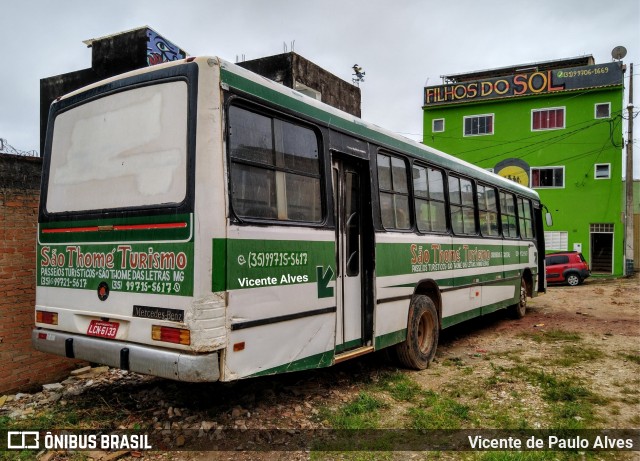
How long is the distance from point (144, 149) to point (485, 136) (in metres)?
30.3

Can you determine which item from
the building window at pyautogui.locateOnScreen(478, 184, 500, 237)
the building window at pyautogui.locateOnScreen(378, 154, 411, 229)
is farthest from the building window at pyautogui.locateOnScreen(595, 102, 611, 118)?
the building window at pyautogui.locateOnScreen(378, 154, 411, 229)

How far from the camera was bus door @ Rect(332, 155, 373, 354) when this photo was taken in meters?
5.32

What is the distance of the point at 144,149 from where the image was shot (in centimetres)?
430

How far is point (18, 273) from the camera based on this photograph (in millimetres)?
5762

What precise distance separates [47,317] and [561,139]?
99.1 feet

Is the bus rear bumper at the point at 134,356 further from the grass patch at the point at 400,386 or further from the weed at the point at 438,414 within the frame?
the grass patch at the point at 400,386

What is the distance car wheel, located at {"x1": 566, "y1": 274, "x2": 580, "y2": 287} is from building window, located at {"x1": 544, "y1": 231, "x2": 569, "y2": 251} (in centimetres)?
670

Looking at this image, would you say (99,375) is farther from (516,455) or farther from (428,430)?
(516,455)

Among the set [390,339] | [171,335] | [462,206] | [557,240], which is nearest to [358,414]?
[390,339]

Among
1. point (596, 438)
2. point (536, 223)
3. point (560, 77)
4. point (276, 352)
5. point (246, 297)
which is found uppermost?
point (560, 77)

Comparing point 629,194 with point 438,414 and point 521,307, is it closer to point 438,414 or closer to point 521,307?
point 521,307

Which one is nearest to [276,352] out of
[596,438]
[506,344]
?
[596,438]

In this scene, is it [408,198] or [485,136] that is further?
[485,136]

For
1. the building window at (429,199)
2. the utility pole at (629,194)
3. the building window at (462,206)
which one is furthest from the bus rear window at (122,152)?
the utility pole at (629,194)
